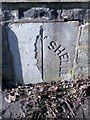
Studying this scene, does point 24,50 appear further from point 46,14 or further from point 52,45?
point 46,14

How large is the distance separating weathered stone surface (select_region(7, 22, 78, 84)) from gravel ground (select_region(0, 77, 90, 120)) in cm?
15

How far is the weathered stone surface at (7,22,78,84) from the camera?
142 inches

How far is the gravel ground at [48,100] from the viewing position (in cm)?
356

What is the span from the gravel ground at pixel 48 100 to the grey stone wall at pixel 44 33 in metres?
0.13

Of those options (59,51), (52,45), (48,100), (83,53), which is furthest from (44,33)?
(48,100)

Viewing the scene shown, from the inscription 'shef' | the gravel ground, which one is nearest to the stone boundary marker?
the inscription 'shef'

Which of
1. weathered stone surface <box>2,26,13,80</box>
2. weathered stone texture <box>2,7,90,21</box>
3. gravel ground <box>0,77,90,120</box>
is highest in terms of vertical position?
weathered stone texture <box>2,7,90,21</box>

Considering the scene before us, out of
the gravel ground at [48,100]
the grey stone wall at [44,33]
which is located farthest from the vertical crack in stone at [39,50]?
the gravel ground at [48,100]

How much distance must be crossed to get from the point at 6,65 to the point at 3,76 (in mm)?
164

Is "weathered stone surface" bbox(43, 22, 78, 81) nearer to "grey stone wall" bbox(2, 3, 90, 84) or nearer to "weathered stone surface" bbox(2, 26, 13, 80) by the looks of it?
"grey stone wall" bbox(2, 3, 90, 84)

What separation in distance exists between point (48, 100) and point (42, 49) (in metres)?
0.59

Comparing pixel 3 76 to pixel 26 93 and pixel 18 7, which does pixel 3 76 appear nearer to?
pixel 26 93

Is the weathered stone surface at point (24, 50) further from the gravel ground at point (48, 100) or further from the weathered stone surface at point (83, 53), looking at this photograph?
the weathered stone surface at point (83, 53)

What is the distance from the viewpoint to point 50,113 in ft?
11.6
